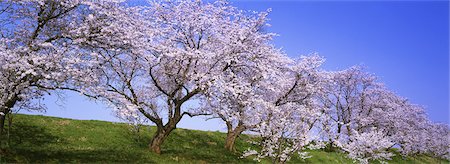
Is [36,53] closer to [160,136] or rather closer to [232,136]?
[160,136]

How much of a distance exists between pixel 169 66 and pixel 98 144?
940cm

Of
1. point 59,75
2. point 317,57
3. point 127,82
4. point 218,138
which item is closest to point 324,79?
point 317,57

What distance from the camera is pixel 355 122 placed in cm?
5991

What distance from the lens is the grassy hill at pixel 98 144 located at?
78.1ft

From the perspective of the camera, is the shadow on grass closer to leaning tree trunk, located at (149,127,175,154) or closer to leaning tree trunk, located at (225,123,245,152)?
leaning tree trunk, located at (149,127,175,154)

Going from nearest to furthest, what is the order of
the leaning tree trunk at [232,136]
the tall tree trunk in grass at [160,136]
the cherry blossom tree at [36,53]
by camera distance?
the cherry blossom tree at [36,53], the tall tree trunk in grass at [160,136], the leaning tree trunk at [232,136]

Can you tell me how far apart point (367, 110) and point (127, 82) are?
4358 cm

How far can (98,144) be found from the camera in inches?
1303

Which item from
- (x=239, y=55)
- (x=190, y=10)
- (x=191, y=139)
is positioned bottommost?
(x=191, y=139)

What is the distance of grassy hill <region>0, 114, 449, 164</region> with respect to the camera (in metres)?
23.8

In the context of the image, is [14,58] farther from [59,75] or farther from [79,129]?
[79,129]

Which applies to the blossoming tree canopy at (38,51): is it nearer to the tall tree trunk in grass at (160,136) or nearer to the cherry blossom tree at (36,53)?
the cherry blossom tree at (36,53)

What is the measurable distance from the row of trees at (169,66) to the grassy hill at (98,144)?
2.18 metres

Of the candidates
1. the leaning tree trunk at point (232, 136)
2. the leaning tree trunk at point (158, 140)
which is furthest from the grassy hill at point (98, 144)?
the leaning tree trunk at point (232, 136)
